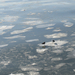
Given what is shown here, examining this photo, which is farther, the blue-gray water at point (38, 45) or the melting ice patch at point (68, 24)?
the melting ice patch at point (68, 24)

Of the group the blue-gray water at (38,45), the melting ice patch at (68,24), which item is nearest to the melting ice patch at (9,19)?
the blue-gray water at (38,45)

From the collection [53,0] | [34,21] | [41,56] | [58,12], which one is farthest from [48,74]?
[53,0]

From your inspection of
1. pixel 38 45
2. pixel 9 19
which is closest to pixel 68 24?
pixel 38 45

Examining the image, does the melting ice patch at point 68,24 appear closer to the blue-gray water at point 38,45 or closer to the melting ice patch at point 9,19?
the blue-gray water at point 38,45

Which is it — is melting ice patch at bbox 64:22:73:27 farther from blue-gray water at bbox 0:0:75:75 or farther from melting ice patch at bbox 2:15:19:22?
melting ice patch at bbox 2:15:19:22

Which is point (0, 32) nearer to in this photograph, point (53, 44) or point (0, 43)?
point (0, 43)

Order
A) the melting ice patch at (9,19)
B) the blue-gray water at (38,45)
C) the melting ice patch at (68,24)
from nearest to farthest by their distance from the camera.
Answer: the blue-gray water at (38,45) → the melting ice patch at (68,24) → the melting ice patch at (9,19)

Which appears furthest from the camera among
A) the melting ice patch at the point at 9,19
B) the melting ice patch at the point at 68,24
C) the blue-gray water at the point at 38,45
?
the melting ice patch at the point at 9,19

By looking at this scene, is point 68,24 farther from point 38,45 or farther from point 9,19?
Result: point 9,19

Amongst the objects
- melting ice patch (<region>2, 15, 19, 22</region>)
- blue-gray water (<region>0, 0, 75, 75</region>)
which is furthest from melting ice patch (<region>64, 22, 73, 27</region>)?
melting ice patch (<region>2, 15, 19, 22</region>)
